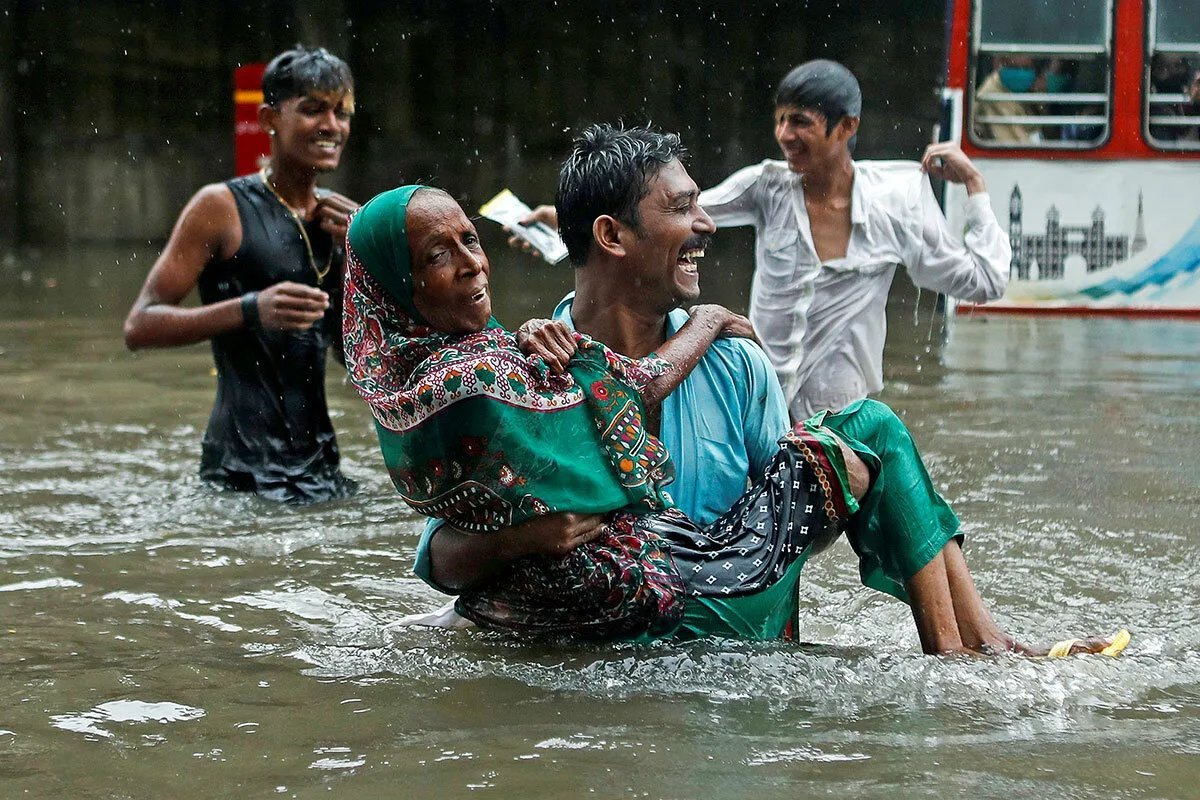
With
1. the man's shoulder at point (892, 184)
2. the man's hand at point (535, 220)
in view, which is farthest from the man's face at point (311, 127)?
the man's shoulder at point (892, 184)

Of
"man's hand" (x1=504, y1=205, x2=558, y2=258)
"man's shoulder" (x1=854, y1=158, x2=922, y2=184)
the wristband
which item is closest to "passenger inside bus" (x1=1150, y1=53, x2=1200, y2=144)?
"man's shoulder" (x1=854, y1=158, x2=922, y2=184)

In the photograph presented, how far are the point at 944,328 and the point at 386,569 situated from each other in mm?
7325

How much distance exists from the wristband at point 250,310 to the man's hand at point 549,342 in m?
2.82

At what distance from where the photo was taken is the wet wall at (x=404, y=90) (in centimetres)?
2092

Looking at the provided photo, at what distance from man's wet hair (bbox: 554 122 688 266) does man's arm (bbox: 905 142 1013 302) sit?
2.20 meters

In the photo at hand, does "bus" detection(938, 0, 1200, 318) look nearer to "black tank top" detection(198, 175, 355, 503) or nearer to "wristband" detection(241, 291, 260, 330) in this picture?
"black tank top" detection(198, 175, 355, 503)

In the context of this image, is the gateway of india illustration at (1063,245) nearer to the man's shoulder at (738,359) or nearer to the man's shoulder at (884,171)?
the man's shoulder at (884,171)

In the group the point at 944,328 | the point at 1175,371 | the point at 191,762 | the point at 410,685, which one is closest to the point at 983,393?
the point at 1175,371

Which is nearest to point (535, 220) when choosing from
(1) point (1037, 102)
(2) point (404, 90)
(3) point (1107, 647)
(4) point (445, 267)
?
(4) point (445, 267)

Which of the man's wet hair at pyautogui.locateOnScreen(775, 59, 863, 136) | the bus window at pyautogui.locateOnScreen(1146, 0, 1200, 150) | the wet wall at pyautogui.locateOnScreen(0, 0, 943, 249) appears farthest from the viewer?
the wet wall at pyautogui.locateOnScreen(0, 0, 943, 249)

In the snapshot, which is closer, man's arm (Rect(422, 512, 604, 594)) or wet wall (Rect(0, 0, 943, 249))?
man's arm (Rect(422, 512, 604, 594))

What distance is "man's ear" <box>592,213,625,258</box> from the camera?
3.79 m

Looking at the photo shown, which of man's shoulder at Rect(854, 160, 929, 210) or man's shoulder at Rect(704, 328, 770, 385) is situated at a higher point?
man's shoulder at Rect(854, 160, 929, 210)

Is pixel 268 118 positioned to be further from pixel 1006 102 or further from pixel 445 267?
pixel 1006 102
